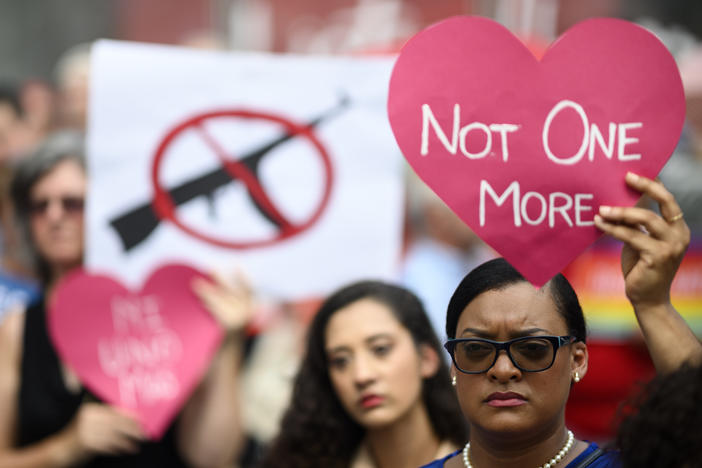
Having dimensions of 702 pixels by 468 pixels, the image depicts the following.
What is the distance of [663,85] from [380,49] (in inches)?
142

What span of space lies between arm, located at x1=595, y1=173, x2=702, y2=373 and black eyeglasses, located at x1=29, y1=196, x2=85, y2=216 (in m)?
2.04

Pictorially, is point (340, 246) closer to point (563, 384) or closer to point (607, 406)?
point (563, 384)

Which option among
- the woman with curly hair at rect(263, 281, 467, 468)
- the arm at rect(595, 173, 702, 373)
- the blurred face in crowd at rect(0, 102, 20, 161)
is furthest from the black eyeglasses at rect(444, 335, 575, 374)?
the blurred face in crowd at rect(0, 102, 20, 161)

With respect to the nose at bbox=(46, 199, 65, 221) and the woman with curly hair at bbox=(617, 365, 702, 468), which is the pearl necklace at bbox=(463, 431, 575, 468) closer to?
the woman with curly hair at bbox=(617, 365, 702, 468)

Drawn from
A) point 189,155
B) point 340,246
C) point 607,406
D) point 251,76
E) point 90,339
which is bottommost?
point 607,406

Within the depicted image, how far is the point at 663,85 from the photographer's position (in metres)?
1.60

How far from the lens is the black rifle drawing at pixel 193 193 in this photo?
9.88 ft

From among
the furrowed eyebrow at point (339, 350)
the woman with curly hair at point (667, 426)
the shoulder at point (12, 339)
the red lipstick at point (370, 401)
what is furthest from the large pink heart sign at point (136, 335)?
the woman with curly hair at point (667, 426)

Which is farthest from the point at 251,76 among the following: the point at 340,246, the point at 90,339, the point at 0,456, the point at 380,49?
the point at 380,49

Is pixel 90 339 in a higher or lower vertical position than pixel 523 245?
lower

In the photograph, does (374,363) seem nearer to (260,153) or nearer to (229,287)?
(229,287)

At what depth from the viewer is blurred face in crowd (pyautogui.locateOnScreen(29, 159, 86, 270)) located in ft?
10.1

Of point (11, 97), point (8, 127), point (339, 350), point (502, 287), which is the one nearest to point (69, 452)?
point (339, 350)

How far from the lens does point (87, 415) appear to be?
284 centimetres
